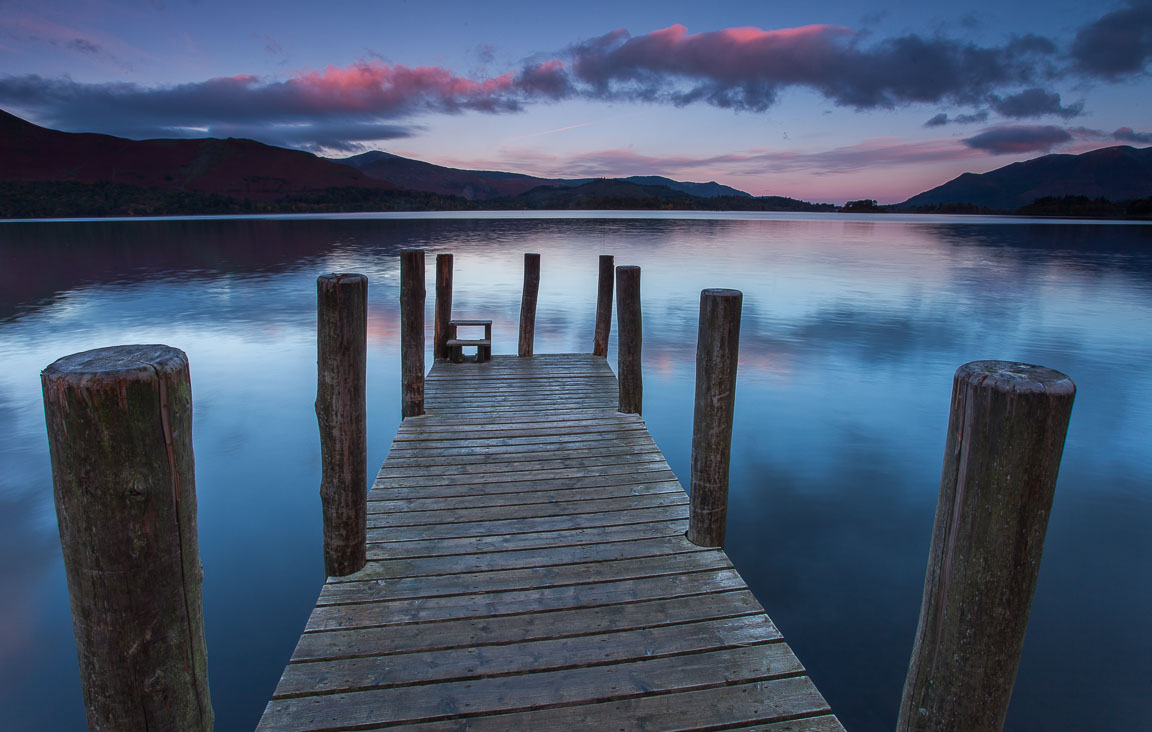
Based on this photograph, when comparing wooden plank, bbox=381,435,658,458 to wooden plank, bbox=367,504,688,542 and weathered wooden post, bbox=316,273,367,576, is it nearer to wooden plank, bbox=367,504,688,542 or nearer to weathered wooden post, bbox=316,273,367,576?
wooden plank, bbox=367,504,688,542

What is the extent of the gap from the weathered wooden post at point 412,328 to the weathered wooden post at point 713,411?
3.73m

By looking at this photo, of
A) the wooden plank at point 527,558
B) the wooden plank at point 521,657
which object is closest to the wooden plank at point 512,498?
the wooden plank at point 527,558

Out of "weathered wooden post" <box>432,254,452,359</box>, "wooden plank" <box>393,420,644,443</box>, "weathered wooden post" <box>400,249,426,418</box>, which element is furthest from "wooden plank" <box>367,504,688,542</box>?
"weathered wooden post" <box>432,254,452,359</box>

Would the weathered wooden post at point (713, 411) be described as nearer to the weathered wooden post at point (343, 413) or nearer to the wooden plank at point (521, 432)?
the weathered wooden post at point (343, 413)

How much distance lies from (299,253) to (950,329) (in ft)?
110

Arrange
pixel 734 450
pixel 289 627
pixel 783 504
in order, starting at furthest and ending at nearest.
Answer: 1. pixel 734 450
2. pixel 783 504
3. pixel 289 627

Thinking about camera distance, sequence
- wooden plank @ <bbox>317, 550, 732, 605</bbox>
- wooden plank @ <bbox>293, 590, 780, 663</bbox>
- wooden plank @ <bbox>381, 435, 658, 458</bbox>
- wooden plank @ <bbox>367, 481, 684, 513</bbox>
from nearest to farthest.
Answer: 1. wooden plank @ <bbox>293, 590, 780, 663</bbox>
2. wooden plank @ <bbox>317, 550, 732, 605</bbox>
3. wooden plank @ <bbox>367, 481, 684, 513</bbox>
4. wooden plank @ <bbox>381, 435, 658, 458</bbox>

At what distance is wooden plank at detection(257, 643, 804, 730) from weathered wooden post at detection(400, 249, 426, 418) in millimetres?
4287

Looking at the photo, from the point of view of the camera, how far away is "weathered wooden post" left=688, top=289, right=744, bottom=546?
3807 mm

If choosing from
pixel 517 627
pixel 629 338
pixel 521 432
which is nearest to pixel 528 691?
pixel 517 627

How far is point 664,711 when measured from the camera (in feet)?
8.91

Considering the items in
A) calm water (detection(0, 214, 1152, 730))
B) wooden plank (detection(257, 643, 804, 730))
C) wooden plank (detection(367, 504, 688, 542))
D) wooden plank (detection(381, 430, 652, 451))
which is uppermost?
wooden plank (detection(381, 430, 652, 451))

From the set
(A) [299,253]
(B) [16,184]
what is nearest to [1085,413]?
(A) [299,253]

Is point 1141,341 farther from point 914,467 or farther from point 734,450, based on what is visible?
point 734,450
